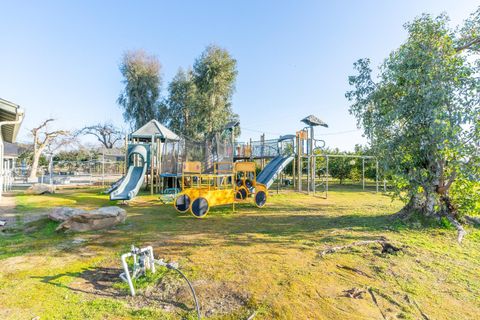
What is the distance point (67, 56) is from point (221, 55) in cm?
1335

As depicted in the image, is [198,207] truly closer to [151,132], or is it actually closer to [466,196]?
[466,196]

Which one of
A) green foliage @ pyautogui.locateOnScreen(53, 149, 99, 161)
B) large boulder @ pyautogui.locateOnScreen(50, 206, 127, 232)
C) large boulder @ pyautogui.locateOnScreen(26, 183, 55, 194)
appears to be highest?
green foliage @ pyautogui.locateOnScreen(53, 149, 99, 161)

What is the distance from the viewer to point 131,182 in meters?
11.9

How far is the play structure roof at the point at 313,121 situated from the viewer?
13555mm

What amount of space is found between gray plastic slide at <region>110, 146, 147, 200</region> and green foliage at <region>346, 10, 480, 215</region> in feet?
29.5

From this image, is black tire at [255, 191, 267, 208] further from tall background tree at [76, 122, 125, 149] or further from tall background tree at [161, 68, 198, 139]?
tall background tree at [76, 122, 125, 149]

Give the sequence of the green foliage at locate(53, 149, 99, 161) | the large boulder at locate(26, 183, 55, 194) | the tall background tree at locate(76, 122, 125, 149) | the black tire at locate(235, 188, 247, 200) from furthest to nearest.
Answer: the tall background tree at locate(76, 122, 125, 149)
the green foliage at locate(53, 149, 99, 161)
the large boulder at locate(26, 183, 55, 194)
the black tire at locate(235, 188, 247, 200)

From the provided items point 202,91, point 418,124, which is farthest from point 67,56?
point 418,124

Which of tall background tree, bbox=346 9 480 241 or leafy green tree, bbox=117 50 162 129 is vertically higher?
leafy green tree, bbox=117 50 162 129

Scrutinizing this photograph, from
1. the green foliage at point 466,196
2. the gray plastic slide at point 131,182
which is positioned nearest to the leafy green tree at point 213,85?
the gray plastic slide at point 131,182

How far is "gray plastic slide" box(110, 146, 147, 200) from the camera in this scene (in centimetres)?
1002

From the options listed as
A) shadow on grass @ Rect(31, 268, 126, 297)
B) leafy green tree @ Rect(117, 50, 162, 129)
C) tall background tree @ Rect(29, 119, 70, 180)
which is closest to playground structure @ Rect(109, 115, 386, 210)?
shadow on grass @ Rect(31, 268, 126, 297)

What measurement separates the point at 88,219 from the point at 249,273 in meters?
4.43

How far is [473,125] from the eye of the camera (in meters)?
4.77
